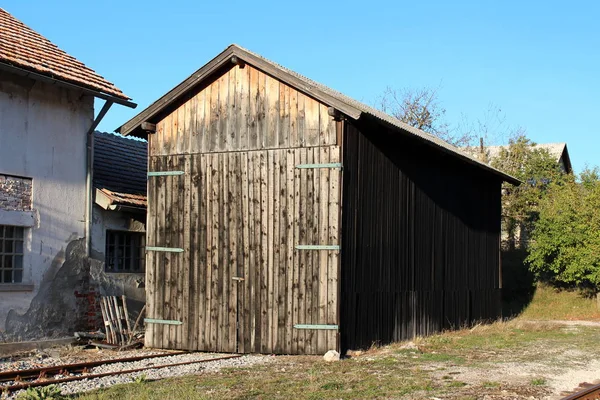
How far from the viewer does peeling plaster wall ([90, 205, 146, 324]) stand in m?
15.7

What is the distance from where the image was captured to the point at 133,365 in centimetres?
1242

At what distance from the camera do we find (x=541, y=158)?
36.1 m

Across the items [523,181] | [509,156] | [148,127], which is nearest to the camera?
[148,127]

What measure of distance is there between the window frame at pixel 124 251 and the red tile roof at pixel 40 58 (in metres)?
3.13

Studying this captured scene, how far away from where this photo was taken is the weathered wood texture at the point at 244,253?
1367cm

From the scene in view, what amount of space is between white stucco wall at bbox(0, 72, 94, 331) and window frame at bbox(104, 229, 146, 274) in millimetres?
1228

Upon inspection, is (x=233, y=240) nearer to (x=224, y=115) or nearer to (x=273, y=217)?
(x=273, y=217)

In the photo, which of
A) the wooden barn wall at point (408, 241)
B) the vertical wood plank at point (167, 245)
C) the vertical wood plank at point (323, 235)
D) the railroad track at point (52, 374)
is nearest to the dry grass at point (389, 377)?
the vertical wood plank at point (323, 235)

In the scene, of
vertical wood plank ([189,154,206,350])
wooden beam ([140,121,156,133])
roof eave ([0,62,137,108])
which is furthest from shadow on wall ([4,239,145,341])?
roof eave ([0,62,137,108])

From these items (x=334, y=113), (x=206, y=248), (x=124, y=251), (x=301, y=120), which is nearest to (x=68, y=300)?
(x=124, y=251)

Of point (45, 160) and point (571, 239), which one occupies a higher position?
point (45, 160)

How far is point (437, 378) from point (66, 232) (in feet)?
26.6

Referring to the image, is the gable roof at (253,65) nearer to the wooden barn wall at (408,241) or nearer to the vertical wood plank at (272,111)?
the vertical wood plank at (272,111)

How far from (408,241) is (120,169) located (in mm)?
7295
